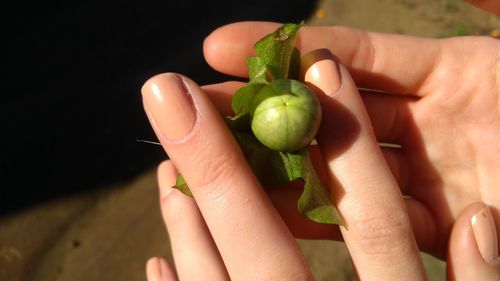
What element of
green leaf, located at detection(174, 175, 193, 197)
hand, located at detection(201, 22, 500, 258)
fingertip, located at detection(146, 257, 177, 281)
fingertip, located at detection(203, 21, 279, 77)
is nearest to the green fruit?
green leaf, located at detection(174, 175, 193, 197)

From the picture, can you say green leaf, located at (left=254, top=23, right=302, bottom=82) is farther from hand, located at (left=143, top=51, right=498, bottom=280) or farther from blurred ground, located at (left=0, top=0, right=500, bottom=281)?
blurred ground, located at (left=0, top=0, right=500, bottom=281)

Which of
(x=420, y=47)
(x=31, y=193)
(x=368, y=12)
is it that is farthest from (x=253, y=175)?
(x=368, y=12)

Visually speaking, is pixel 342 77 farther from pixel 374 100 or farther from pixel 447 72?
pixel 447 72

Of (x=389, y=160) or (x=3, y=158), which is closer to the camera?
(x=389, y=160)

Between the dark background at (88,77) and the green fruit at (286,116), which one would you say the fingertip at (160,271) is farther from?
the dark background at (88,77)

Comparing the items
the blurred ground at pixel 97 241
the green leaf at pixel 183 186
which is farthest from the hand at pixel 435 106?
the blurred ground at pixel 97 241

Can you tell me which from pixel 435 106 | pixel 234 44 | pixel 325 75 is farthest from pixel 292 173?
pixel 435 106
